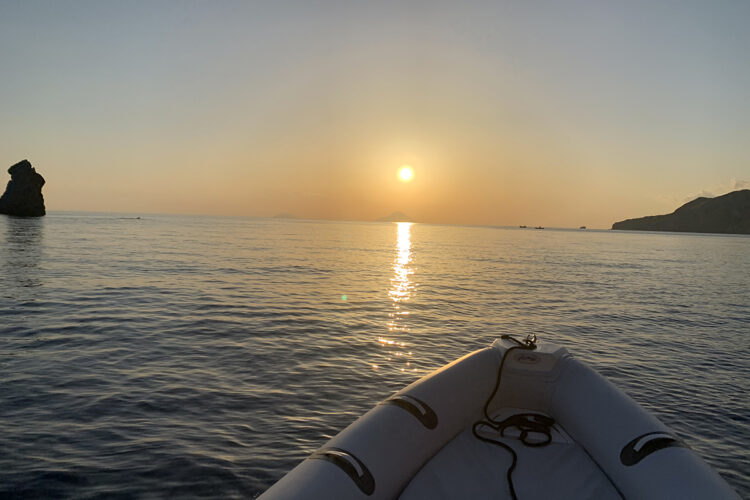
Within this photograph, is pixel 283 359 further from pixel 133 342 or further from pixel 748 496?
pixel 748 496

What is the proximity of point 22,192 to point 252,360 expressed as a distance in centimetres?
10247

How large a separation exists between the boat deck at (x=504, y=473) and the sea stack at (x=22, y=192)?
10649cm

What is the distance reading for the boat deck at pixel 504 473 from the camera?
11.3 ft

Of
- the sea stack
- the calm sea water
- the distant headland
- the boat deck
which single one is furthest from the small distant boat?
the distant headland

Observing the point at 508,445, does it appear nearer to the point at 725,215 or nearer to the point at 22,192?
the point at 22,192

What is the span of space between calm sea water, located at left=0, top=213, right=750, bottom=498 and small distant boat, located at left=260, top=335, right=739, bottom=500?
5.99ft

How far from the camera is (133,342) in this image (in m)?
9.62

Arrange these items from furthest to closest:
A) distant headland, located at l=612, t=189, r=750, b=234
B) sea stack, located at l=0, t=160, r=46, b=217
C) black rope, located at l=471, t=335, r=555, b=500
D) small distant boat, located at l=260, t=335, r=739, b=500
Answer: distant headland, located at l=612, t=189, r=750, b=234, sea stack, located at l=0, t=160, r=46, b=217, black rope, located at l=471, t=335, r=555, b=500, small distant boat, located at l=260, t=335, r=739, b=500

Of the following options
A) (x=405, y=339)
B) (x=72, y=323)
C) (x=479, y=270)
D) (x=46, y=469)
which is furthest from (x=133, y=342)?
(x=479, y=270)

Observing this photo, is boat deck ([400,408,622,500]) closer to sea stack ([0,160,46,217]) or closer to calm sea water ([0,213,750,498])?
calm sea water ([0,213,750,498])

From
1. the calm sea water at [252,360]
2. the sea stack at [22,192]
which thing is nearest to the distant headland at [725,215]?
the calm sea water at [252,360]

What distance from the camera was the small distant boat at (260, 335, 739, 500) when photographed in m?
3.09

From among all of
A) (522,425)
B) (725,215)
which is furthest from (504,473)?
(725,215)

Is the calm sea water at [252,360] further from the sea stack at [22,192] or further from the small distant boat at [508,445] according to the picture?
the sea stack at [22,192]
